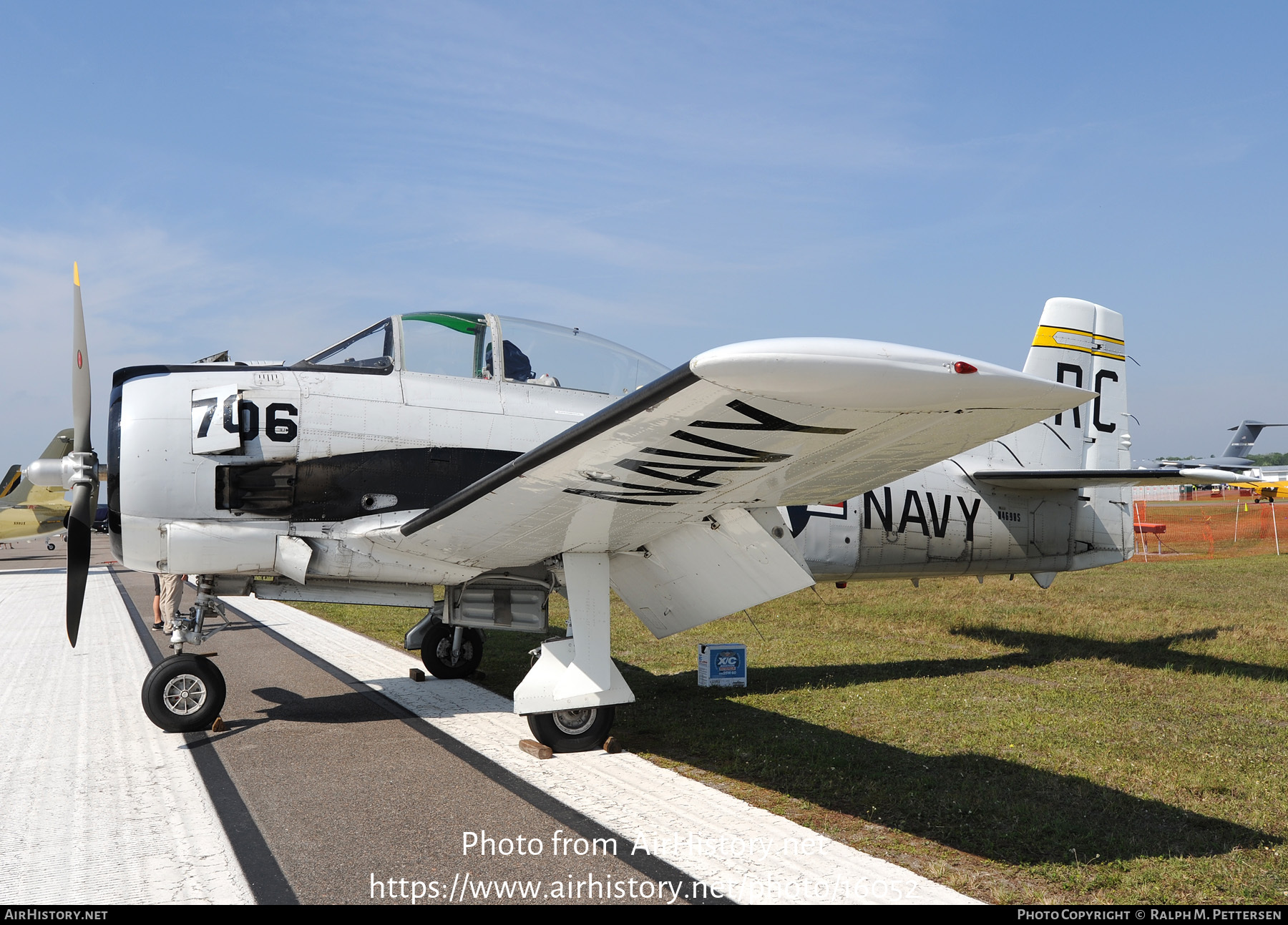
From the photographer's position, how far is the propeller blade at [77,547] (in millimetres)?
5887

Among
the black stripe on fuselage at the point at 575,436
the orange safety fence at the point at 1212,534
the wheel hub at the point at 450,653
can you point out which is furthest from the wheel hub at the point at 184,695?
the orange safety fence at the point at 1212,534

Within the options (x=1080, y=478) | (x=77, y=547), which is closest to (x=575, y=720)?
(x=77, y=547)

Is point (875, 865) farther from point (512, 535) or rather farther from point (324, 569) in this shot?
point (324, 569)

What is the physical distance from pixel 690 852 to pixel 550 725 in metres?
2.04

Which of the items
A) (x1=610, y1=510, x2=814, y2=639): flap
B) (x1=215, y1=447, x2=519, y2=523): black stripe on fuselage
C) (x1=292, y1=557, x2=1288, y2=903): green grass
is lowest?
(x1=292, y1=557, x2=1288, y2=903): green grass

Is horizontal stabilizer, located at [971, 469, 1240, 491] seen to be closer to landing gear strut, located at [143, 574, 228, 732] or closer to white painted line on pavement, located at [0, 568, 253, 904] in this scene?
white painted line on pavement, located at [0, 568, 253, 904]

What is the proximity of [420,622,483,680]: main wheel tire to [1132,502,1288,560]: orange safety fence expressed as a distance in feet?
45.9

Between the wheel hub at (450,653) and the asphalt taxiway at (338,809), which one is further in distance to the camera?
the wheel hub at (450,653)

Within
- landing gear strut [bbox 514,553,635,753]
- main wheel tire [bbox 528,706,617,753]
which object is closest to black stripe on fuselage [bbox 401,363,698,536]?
landing gear strut [bbox 514,553,635,753]

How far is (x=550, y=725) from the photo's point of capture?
5.76m

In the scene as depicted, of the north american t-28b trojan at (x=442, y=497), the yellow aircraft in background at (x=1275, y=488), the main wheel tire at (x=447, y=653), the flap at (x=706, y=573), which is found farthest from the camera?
the yellow aircraft in background at (x=1275, y=488)

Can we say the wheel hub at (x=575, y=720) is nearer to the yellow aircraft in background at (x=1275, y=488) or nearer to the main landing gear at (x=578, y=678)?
the main landing gear at (x=578, y=678)

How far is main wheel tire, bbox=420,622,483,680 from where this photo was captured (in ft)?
28.0

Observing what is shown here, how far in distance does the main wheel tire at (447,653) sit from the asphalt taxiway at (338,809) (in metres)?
0.61
